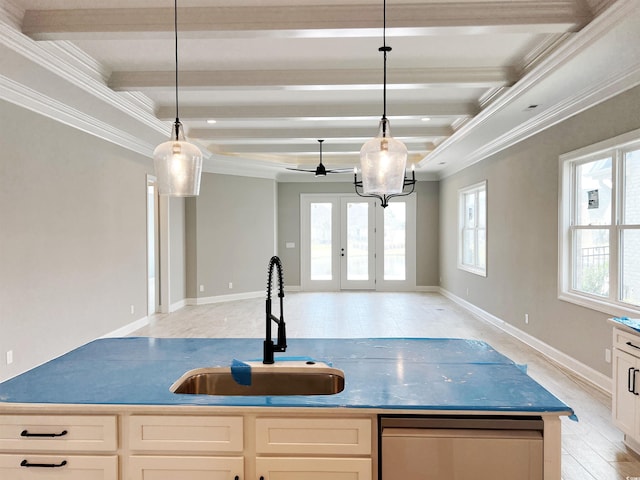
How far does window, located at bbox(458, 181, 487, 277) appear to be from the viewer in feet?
22.9

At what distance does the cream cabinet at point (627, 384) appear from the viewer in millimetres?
2545

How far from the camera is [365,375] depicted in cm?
167

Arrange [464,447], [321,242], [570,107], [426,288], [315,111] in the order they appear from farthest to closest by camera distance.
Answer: [321,242] < [426,288] < [315,111] < [570,107] < [464,447]

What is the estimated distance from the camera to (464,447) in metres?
1.42

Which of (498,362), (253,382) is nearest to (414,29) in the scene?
(498,362)

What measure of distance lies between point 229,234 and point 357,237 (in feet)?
9.92

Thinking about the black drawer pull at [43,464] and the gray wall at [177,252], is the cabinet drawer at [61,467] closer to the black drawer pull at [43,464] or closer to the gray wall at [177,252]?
the black drawer pull at [43,464]

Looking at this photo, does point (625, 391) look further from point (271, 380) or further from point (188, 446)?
point (188, 446)

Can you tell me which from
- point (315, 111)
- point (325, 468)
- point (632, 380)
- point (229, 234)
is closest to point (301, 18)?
point (315, 111)

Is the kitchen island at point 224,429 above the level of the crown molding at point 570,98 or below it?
below

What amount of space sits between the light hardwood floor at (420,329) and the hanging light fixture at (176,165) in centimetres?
94

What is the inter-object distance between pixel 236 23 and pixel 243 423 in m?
2.56

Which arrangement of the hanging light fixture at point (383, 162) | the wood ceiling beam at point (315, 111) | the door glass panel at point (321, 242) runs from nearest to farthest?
1. the hanging light fixture at point (383, 162)
2. the wood ceiling beam at point (315, 111)
3. the door glass panel at point (321, 242)

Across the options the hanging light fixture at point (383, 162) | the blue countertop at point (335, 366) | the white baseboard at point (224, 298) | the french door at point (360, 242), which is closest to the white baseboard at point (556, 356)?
the blue countertop at point (335, 366)
